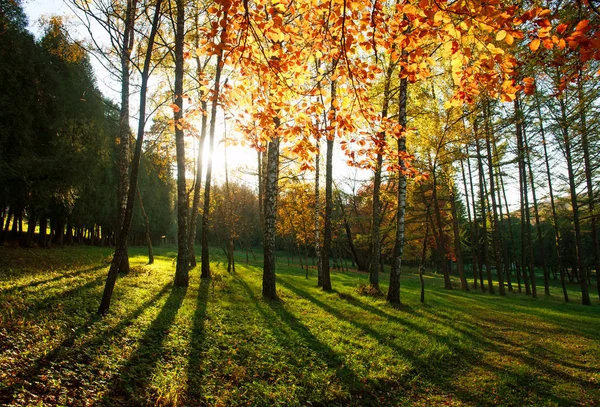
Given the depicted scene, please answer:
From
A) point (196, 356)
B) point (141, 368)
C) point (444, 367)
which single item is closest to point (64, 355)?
point (141, 368)

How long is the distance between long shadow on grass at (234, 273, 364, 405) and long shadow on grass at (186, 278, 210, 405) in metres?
1.53

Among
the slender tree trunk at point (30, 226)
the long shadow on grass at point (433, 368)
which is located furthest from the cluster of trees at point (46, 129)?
the long shadow on grass at point (433, 368)

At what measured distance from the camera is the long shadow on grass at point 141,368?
3863 mm

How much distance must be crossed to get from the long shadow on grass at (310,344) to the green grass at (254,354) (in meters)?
0.04

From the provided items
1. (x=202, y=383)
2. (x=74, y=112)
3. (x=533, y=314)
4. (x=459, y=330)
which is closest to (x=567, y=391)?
(x=459, y=330)

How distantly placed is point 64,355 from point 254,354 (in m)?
2.82

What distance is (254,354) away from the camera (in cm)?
573

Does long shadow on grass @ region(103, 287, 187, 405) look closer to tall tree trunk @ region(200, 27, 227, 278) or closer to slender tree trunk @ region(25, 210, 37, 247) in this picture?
tall tree trunk @ region(200, 27, 227, 278)

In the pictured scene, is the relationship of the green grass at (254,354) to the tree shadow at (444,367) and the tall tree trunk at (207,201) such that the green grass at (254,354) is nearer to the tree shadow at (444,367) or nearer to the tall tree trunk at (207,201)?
the tree shadow at (444,367)

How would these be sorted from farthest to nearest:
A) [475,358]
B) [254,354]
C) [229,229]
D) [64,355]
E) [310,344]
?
[229,229] < [475,358] < [310,344] < [254,354] < [64,355]

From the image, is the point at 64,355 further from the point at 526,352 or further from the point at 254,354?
the point at 526,352

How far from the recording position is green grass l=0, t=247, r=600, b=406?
13.7ft

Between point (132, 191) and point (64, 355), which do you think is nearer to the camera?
point (64, 355)

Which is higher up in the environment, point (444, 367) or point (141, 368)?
point (141, 368)
